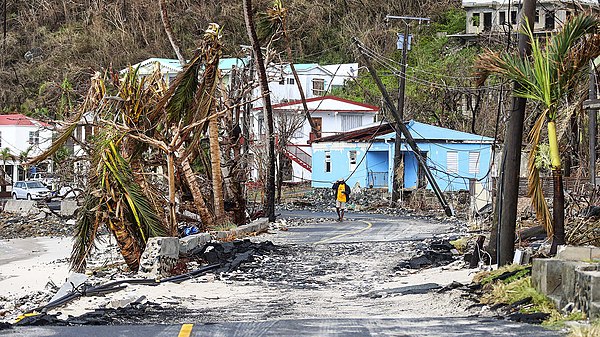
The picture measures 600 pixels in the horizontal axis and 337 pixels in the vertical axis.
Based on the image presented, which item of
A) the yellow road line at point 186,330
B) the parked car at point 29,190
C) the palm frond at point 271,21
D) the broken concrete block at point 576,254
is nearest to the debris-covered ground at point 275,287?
the broken concrete block at point 576,254

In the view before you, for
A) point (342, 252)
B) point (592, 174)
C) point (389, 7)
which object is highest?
point (389, 7)

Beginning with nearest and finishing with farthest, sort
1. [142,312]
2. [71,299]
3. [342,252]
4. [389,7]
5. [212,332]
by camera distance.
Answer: [212,332], [142,312], [71,299], [342,252], [389,7]

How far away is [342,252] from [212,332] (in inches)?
472

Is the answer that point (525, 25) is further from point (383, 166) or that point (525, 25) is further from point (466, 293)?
point (383, 166)

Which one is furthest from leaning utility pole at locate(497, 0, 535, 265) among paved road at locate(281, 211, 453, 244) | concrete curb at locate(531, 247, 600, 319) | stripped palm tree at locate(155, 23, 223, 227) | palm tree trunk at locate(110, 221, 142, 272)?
paved road at locate(281, 211, 453, 244)

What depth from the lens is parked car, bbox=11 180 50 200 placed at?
60.7m

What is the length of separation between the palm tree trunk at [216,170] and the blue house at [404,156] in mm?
21139

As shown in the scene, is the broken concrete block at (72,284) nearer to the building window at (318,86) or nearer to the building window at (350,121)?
the building window at (350,121)

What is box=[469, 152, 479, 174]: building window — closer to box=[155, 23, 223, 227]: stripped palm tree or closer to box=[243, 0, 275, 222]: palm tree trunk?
box=[243, 0, 275, 222]: palm tree trunk

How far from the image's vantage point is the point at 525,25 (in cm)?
1399

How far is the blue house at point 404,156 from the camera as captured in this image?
4856 centimetres

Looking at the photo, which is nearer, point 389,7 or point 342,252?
point 342,252

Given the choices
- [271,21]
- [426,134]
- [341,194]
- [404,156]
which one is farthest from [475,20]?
[271,21]

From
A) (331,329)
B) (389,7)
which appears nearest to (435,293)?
(331,329)
